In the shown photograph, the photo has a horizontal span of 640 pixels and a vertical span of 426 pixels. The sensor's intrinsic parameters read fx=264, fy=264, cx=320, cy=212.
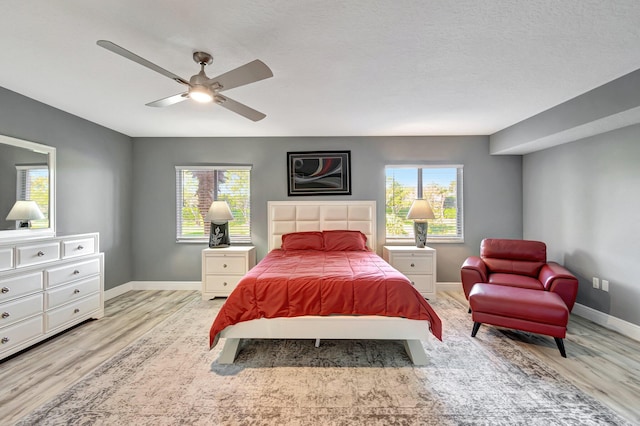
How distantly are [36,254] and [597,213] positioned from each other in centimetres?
618

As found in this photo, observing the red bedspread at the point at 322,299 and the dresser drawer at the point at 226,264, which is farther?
the dresser drawer at the point at 226,264

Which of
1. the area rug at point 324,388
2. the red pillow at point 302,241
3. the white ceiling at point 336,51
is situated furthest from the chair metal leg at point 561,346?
the red pillow at point 302,241

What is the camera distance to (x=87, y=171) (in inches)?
145

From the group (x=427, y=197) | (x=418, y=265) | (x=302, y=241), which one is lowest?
(x=418, y=265)

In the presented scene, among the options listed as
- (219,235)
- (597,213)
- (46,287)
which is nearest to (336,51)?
(219,235)

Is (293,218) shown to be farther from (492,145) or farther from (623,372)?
(623,372)

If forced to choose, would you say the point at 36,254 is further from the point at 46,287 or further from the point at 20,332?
the point at 20,332

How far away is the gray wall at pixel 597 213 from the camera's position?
9.30ft

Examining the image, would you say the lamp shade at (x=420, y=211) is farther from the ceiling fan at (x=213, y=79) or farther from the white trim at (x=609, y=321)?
the ceiling fan at (x=213, y=79)

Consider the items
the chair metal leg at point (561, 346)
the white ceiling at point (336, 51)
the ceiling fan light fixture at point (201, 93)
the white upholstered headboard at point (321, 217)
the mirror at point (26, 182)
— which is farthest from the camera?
the white upholstered headboard at point (321, 217)

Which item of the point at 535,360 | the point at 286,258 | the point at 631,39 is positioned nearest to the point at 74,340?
the point at 286,258

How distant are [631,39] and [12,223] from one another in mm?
5624

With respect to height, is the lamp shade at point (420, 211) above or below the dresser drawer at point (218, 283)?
above

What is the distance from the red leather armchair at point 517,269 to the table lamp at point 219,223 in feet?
11.2
